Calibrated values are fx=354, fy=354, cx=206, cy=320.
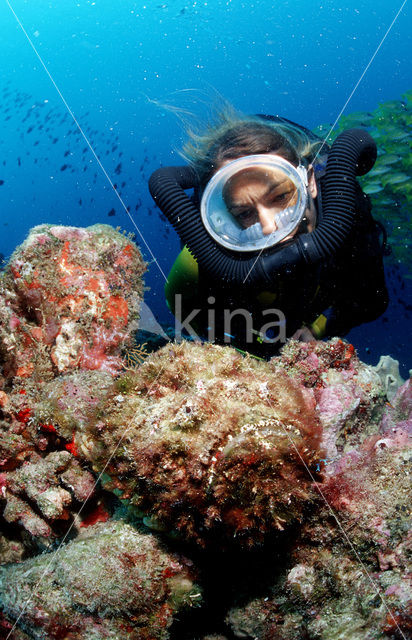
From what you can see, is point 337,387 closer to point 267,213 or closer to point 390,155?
point 267,213

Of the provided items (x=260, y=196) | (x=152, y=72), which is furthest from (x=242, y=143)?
(x=152, y=72)

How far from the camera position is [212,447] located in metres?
1.80

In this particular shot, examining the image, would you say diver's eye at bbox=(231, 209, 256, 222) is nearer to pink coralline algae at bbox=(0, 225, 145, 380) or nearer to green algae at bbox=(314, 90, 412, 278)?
pink coralline algae at bbox=(0, 225, 145, 380)

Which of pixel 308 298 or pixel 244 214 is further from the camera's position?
pixel 308 298

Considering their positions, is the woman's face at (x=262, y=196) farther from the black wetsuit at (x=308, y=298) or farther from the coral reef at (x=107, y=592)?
the coral reef at (x=107, y=592)

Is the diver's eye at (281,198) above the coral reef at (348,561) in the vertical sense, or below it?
above

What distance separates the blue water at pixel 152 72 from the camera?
191ft

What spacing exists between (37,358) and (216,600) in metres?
2.64

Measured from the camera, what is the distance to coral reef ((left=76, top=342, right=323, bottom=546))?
175 centimetres

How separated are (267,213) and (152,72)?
81.3 meters

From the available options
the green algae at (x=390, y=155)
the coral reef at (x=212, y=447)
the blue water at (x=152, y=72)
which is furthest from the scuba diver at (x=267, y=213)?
the blue water at (x=152, y=72)

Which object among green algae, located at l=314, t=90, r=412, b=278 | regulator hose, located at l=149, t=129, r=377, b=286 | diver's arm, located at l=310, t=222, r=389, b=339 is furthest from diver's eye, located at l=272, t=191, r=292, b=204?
green algae, located at l=314, t=90, r=412, b=278

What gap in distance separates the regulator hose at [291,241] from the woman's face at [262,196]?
0.29 metres

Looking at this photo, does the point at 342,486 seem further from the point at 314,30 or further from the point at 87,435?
the point at 314,30
